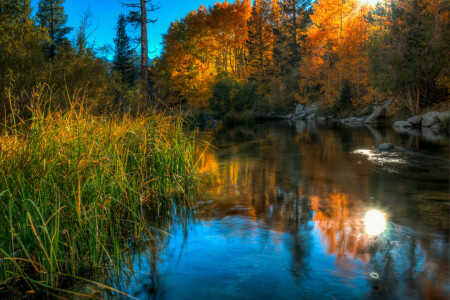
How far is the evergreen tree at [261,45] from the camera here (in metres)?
37.3

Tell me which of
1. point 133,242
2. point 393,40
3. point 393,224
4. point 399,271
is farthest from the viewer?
point 393,40

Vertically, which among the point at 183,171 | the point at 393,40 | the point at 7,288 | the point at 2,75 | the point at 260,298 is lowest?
the point at 260,298

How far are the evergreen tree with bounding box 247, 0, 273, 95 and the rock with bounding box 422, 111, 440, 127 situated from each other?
2167 cm

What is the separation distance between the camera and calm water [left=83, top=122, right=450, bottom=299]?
8.96 ft

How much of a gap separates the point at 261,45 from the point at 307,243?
123 feet

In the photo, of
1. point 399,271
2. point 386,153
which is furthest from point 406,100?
point 399,271

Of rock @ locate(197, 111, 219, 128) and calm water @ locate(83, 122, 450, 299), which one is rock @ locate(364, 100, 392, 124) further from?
calm water @ locate(83, 122, 450, 299)

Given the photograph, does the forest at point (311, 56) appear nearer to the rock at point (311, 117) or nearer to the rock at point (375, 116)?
the rock at point (375, 116)

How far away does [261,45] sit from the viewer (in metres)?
38.4

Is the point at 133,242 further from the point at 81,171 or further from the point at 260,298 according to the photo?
the point at 260,298

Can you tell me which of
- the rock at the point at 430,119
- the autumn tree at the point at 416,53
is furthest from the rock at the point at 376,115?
the rock at the point at 430,119

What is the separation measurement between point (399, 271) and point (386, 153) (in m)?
7.63

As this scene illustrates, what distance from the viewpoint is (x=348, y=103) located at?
1082 inches

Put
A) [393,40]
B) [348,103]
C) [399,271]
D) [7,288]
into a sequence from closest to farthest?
1. [7,288]
2. [399,271]
3. [393,40]
4. [348,103]
